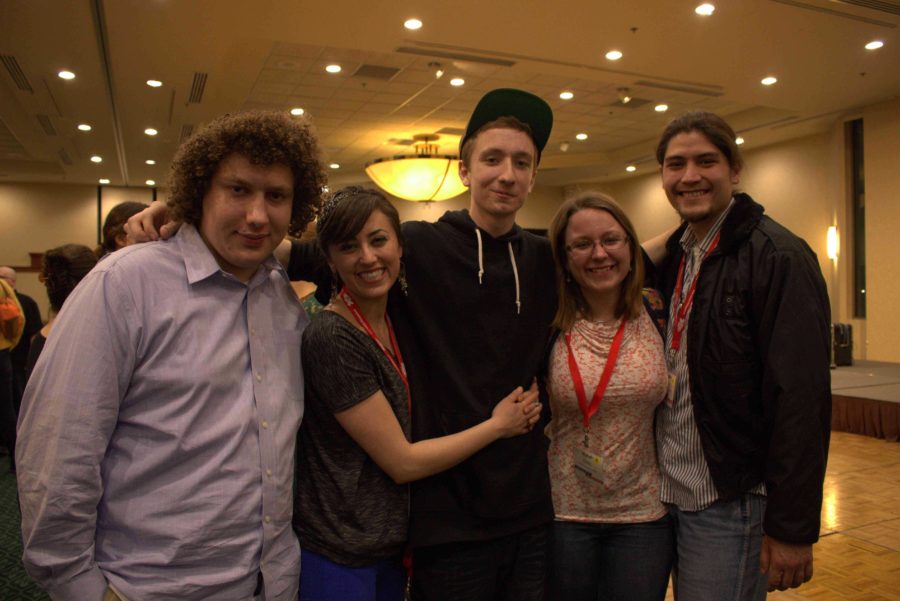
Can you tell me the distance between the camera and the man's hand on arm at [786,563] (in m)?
Result: 1.61

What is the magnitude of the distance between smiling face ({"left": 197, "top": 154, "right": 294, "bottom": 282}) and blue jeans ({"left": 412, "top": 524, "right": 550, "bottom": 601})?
81cm

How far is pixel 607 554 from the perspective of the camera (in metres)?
1.87

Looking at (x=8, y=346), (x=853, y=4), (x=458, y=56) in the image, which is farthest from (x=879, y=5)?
(x=8, y=346)

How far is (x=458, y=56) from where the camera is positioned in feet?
24.0

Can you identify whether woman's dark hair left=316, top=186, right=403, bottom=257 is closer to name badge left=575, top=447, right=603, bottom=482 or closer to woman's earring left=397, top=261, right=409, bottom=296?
woman's earring left=397, top=261, right=409, bottom=296

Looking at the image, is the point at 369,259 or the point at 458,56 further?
the point at 458,56

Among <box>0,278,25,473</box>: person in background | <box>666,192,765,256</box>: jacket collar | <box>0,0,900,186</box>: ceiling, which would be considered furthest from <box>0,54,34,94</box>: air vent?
<box>666,192,765,256</box>: jacket collar

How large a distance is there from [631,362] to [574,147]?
12006 millimetres

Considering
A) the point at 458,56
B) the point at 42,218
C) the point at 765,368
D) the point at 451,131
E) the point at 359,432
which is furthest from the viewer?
the point at 42,218

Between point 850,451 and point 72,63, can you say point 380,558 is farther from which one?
point 72,63

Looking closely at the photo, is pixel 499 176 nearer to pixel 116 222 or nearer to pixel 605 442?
pixel 605 442

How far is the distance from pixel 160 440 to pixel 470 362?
738mm

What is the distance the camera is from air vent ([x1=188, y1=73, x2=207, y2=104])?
25.4ft

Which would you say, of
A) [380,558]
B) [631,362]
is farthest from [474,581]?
[631,362]
